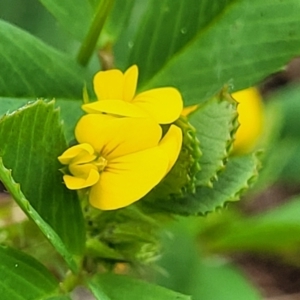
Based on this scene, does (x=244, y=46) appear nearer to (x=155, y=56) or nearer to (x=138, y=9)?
(x=155, y=56)

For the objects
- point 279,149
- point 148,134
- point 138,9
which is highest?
point 148,134

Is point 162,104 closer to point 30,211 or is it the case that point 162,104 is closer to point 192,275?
point 30,211

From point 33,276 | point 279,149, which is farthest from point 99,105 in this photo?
point 279,149

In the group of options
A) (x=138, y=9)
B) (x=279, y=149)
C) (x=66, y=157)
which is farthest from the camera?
(x=279, y=149)

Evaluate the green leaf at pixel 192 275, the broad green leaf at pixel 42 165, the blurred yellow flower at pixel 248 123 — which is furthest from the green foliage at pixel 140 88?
the blurred yellow flower at pixel 248 123

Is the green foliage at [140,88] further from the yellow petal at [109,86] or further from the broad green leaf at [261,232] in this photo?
the broad green leaf at [261,232]

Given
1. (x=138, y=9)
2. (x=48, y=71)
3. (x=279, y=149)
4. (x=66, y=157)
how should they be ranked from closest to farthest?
(x=66, y=157) < (x=48, y=71) < (x=138, y=9) < (x=279, y=149)

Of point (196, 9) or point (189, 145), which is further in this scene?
point (196, 9)
